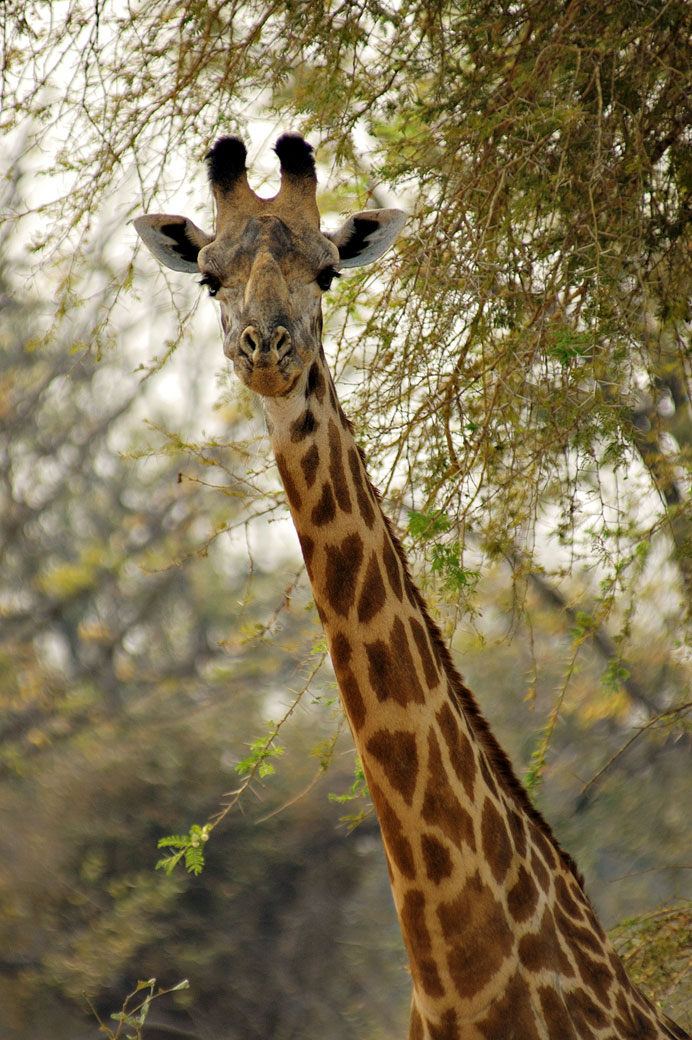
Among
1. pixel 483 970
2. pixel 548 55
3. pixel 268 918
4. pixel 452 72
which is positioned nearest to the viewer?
pixel 483 970

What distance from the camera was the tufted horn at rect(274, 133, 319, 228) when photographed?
9.14 ft

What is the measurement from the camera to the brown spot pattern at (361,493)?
8.57ft

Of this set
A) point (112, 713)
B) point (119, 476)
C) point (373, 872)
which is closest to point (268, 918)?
point (373, 872)

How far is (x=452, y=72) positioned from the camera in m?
4.24

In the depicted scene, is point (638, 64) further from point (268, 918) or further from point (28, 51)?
point (268, 918)

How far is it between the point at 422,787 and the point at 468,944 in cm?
38

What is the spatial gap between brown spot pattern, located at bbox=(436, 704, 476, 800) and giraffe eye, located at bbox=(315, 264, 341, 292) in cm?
114

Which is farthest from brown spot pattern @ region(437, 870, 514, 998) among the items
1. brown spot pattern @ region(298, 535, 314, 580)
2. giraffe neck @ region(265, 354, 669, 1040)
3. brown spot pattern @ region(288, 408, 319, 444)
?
brown spot pattern @ region(288, 408, 319, 444)

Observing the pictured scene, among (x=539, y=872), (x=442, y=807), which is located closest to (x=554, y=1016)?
(x=539, y=872)

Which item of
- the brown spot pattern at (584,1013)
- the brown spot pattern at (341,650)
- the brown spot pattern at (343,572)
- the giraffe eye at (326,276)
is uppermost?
the giraffe eye at (326,276)

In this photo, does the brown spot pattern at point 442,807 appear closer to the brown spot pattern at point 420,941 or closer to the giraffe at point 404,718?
the giraffe at point 404,718

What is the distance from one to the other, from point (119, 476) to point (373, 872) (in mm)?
6183

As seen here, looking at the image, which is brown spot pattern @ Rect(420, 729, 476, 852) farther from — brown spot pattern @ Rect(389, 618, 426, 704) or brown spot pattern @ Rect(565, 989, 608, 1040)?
brown spot pattern @ Rect(565, 989, 608, 1040)

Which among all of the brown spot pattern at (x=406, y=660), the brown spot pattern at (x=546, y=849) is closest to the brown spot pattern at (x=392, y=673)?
the brown spot pattern at (x=406, y=660)
